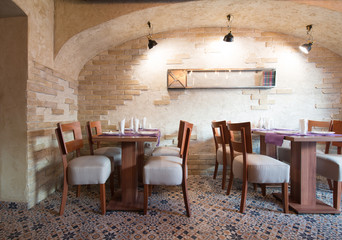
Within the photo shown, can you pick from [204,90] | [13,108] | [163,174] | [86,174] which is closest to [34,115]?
[13,108]

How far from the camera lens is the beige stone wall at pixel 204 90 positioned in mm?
3277

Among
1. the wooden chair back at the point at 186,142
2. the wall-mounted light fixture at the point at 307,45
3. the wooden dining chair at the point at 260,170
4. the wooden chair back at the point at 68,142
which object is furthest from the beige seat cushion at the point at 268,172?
the wall-mounted light fixture at the point at 307,45

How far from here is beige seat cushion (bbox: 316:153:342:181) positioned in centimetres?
188

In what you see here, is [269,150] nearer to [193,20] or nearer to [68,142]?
[193,20]

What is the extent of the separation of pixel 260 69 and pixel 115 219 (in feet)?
10.7

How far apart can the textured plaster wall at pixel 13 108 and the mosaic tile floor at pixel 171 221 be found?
0.91 ft

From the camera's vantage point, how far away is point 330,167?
1961 millimetres

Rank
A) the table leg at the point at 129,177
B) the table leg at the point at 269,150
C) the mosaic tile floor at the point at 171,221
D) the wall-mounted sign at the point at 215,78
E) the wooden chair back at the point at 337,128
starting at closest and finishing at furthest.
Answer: the mosaic tile floor at the point at 171,221 → the table leg at the point at 129,177 → the wooden chair back at the point at 337,128 → the table leg at the point at 269,150 → the wall-mounted sign at the point at 215,78

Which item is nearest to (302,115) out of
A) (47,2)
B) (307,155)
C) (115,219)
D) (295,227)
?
(307,155)

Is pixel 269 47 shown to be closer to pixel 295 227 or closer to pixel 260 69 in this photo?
pixel 260 69

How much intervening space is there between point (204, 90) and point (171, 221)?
7.56 ft

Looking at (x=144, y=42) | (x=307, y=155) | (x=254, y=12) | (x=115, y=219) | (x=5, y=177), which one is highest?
(x=254, y=12)

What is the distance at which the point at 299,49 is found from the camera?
3.30 meters

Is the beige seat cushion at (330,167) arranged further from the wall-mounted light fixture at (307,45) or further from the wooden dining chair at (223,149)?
the wall-mounted light fixture at (307,45)
